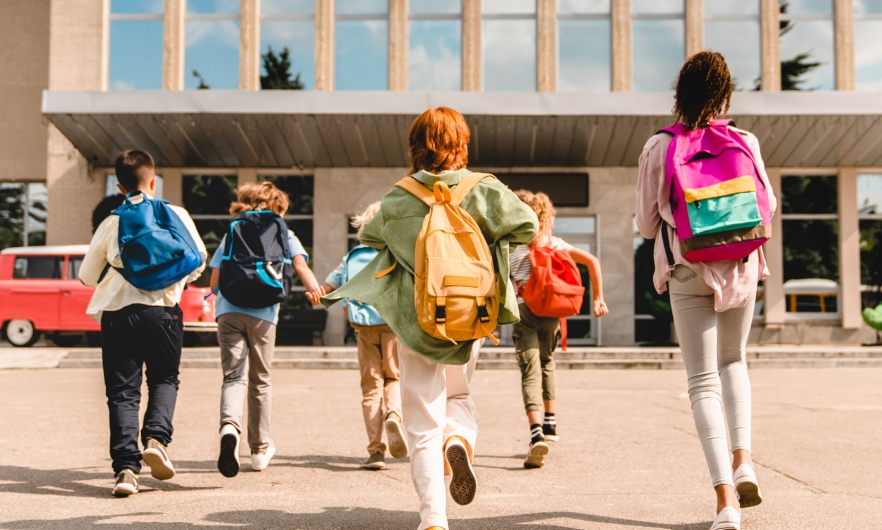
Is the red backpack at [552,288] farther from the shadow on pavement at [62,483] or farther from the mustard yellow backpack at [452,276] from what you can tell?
the mustard yellow backpack at [452,276]

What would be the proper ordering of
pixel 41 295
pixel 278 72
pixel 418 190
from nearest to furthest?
pixel 418 190 → pixel 41 295 → pixel 278 72

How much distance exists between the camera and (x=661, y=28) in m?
20.4

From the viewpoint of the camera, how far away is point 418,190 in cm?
355

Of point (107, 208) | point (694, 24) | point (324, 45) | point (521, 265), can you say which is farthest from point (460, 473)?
point (694, 24)

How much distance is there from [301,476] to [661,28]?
17480 mm

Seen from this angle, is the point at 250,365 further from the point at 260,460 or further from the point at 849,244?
the point at 849,244

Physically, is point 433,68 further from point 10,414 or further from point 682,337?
point 682,337

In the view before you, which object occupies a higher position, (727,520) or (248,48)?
(248,48)

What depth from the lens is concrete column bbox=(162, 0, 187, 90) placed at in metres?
20.3

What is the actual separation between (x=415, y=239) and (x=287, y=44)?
59.0 feet

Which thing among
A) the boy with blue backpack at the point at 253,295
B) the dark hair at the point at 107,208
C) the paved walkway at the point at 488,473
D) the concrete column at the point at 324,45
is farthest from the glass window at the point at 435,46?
the boy with blue backpack at the point at 253,295

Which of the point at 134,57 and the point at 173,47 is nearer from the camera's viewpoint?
the point at 173,47

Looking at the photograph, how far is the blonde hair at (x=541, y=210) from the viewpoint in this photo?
603 centimetres

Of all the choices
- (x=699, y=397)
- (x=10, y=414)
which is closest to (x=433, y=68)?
(x=10, y=414)
